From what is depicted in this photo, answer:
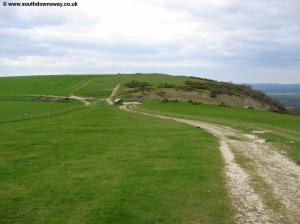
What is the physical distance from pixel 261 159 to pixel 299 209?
10867mm

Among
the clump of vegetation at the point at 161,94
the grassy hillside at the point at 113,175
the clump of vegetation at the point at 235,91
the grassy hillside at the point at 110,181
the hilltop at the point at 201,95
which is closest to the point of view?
the grassy hillside at the point at 110,181

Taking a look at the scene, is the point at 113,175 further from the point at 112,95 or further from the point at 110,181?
the point at 112,95

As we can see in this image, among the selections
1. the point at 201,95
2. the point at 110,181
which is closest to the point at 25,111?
the point at 201,95

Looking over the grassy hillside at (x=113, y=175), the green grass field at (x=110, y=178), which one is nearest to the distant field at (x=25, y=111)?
the grassy hillside at (x=113, y=175)

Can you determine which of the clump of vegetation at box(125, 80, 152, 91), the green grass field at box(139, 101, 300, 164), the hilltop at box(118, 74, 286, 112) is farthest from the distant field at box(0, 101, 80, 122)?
the clump of vegetation at box(125, 80, 152, 91)

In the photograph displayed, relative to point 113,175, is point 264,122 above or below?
below

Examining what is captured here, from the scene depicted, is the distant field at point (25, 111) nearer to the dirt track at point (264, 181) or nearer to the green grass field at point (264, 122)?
the green grass field at point (264, 122)

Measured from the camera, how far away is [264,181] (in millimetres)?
19906

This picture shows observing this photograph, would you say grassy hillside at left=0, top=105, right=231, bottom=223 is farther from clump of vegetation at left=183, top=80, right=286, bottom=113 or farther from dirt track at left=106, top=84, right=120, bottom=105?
clump of vegetation at left=183, top=80, right=286, bottom=113

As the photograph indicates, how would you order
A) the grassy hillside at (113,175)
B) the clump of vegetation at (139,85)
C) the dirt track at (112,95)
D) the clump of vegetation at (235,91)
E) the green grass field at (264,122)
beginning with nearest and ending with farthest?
the grassy hillside at (113,175)
the green grass field at (264,122)
the dirt track at (112,95)
the clump of vegetation at (235,91)
the clump of vegetation at (139,85)

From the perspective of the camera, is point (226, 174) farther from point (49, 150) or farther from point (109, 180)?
point (49, 150)

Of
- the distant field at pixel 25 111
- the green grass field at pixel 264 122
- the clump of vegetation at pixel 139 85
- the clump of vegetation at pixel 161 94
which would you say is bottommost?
the distant field at pixel 25 111

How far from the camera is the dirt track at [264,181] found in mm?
14734

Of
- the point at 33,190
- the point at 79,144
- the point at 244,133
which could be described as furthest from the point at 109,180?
the point at 244,133
